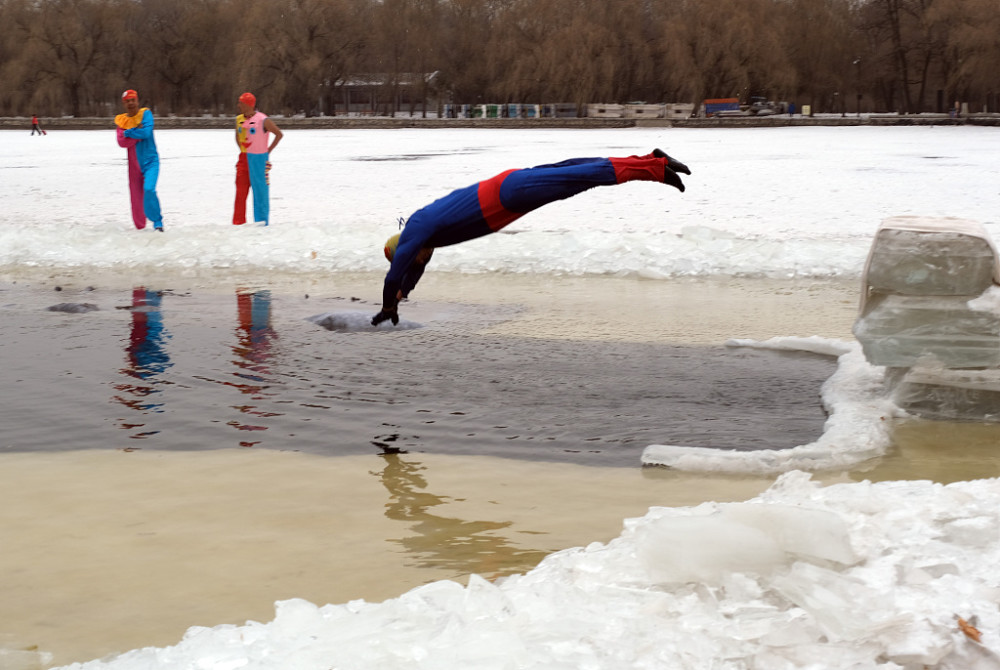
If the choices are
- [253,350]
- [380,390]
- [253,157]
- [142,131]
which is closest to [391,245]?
[380,390]

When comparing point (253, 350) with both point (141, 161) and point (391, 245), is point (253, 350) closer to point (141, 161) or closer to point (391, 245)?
point (391, 245)

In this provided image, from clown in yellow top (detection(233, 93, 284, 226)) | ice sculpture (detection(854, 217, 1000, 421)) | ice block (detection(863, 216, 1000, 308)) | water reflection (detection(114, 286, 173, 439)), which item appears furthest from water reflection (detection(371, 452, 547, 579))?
clown in yellow top (detection(233, 93, 284, 226))

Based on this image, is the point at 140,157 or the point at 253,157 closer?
the point at 140,157

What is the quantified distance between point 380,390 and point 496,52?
66.7m

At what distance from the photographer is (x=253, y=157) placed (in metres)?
13.3

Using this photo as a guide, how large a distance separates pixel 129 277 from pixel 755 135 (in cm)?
3258

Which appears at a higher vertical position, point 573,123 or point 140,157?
point 573,123

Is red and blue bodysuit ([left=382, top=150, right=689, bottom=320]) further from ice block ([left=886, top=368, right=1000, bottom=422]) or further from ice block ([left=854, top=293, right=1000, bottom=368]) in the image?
ice block ([left=886, top=368, right=1000, bottom=422])

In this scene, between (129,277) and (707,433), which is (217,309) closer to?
(129,277)

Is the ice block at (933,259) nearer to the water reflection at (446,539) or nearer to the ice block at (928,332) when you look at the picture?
the ice block at (928,332)

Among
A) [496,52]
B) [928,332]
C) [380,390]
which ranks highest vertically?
[496,52]

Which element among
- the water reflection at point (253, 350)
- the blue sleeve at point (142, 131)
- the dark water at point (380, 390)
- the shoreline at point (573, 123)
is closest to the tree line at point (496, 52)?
the shoreline at point (573, 123)

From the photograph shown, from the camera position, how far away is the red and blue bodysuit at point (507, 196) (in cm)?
615

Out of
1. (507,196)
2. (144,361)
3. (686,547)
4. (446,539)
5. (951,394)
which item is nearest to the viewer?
(686,547)
